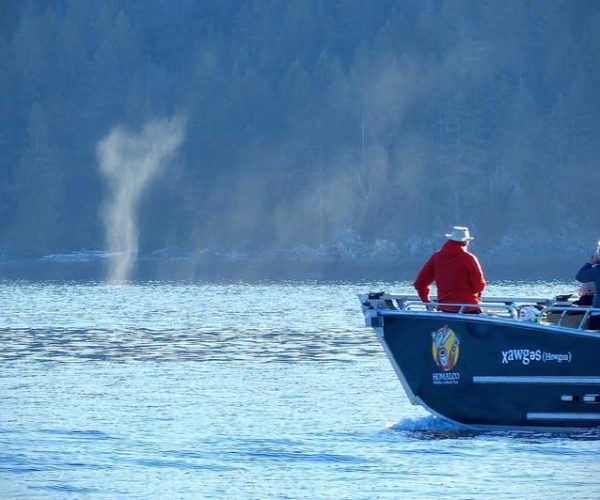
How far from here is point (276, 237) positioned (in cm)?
10838

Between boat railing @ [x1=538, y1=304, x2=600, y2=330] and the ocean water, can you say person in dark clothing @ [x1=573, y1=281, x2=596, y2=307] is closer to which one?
boat railing @ [x1=538, y1=304, x2=600, y2=330]

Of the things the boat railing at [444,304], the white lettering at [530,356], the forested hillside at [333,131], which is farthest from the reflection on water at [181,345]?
the forested hillside at [333,131]

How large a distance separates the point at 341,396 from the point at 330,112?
86829mm

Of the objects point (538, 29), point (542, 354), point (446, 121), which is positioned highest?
point (538, 29)

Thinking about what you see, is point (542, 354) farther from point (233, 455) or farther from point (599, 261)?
point (233, 455)

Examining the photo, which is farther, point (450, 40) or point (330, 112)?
point (450, 40)

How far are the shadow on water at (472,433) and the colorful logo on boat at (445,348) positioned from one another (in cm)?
82

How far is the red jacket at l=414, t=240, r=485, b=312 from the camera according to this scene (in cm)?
1948

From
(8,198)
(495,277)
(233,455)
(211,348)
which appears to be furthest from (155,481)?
(8,198)

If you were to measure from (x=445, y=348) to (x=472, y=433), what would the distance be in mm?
1156

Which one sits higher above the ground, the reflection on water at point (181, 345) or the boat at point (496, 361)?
the boat at point (496, 361)

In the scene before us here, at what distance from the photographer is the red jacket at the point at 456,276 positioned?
19484mm

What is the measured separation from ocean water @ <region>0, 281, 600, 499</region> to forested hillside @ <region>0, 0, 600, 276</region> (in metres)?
66.1

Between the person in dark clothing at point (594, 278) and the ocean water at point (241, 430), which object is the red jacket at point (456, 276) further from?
the ocean water at point (241, 430)
